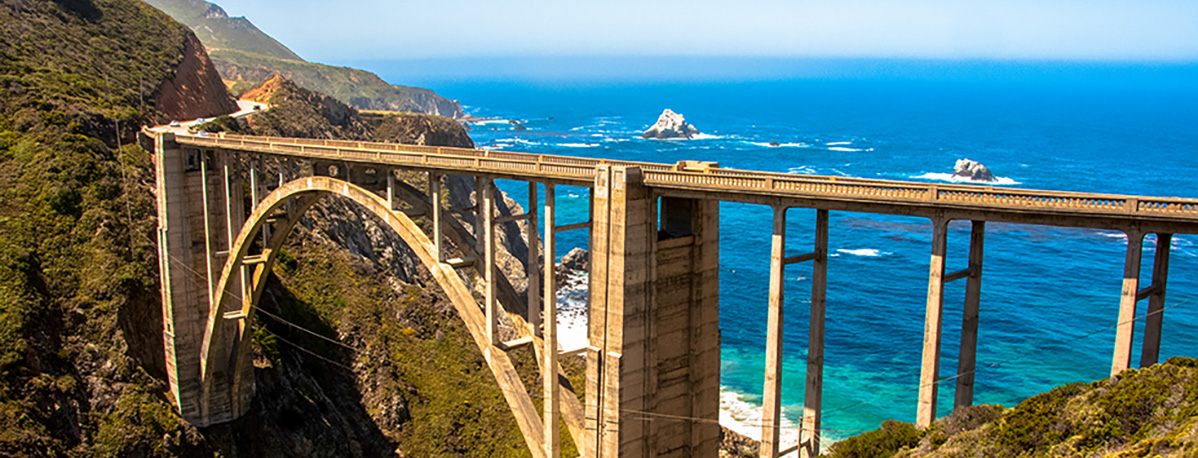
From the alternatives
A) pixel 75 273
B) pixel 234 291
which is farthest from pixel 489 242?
pixel 75 273

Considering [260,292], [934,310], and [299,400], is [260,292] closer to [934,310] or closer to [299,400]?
[299,400]

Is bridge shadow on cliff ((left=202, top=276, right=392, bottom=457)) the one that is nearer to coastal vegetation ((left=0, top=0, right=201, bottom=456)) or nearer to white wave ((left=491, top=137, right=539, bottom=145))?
coastal vegetation ((left=0, top=0, right=201, bottom=456))

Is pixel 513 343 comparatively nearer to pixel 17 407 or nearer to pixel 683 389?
pixel 683 389

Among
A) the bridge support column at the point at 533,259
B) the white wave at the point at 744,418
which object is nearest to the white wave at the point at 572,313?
the white wave at the point at 744,418

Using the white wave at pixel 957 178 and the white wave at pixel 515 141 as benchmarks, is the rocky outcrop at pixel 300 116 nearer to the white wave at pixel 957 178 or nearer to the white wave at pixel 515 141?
the white wave at pixel 957 178

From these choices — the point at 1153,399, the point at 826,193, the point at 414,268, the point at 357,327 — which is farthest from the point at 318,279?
the point at 1153,399

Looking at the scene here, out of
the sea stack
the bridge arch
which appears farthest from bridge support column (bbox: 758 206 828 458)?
the sea stack
